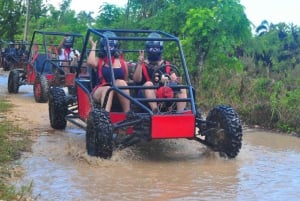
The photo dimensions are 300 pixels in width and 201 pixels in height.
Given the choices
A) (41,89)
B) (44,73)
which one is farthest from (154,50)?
(44,73)

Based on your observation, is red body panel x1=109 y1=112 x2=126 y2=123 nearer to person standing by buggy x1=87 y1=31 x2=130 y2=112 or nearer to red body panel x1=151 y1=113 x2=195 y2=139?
person standing by buggy x1=87 y1=31 x2=130 y2=112

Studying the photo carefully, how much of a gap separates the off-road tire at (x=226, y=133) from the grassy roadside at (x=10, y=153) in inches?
96.5

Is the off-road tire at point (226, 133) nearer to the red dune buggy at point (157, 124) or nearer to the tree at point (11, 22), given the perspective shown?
the red dune buggy at point (157, 124)

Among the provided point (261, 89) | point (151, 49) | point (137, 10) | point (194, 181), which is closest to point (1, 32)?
point (137, 10)

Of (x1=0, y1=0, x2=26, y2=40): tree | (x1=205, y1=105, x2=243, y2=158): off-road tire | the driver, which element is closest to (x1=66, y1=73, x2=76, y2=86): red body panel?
the driver

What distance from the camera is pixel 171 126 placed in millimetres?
7090

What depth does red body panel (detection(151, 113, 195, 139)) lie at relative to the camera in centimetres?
705

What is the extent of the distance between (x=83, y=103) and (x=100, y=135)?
1708 millimetres

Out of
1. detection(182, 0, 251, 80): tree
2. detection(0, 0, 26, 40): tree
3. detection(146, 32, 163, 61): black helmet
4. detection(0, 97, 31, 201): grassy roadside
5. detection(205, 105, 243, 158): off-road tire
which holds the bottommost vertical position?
detection(0, 97, 31, 201): grassy roadside

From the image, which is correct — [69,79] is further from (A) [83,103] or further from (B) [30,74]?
(A) [83,103]

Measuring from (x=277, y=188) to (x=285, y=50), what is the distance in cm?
1655

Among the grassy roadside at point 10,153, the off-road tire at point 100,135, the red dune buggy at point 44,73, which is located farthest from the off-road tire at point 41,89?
the off-road tire at point 100,135

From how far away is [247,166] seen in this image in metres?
7.38

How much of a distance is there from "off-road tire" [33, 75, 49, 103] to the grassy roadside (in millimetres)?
2517
